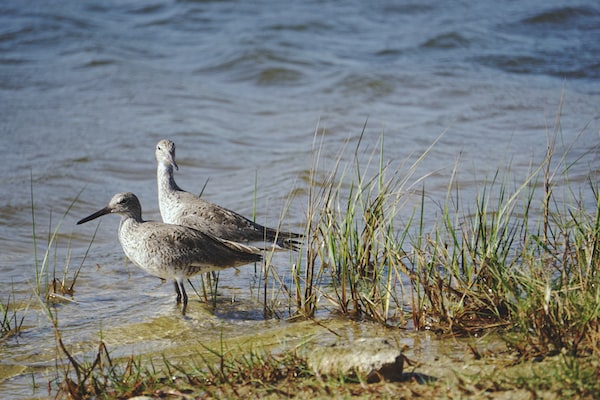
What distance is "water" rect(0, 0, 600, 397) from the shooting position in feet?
23.7

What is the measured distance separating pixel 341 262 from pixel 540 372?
6.25ft

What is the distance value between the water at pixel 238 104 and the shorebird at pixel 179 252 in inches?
10.4

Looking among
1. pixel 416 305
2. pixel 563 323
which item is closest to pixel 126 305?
pixel 416 305

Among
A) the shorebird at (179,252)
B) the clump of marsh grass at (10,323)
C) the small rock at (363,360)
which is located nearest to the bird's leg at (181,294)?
the shorebird at (179,252)

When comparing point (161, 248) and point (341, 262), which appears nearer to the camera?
point (341, 262)

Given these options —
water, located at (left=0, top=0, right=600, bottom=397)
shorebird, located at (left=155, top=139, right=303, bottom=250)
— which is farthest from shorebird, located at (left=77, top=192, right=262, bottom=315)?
shorebird, located at (left=155, top=139, right=303, bottom=250)

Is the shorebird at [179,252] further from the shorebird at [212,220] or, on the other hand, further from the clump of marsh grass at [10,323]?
the clump of marsh grass at [10,323]

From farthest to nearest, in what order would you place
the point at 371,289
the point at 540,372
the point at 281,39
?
1. the point at 281,39
2. the point at 371,289
3. the point at 540,372

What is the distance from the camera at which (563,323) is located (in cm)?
396

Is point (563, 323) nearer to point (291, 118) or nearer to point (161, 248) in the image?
point (161, 248)

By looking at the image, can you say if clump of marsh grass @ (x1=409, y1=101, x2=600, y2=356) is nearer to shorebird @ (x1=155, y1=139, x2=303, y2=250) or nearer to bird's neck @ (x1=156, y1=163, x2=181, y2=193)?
shorebird @ (x1=155, y1=139, x2=303, y2=250)

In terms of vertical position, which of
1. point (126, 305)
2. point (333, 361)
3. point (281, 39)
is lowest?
point (126, 305)

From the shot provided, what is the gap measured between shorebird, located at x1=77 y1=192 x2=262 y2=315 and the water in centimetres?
26

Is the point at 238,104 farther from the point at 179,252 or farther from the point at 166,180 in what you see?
the point at 179,252
